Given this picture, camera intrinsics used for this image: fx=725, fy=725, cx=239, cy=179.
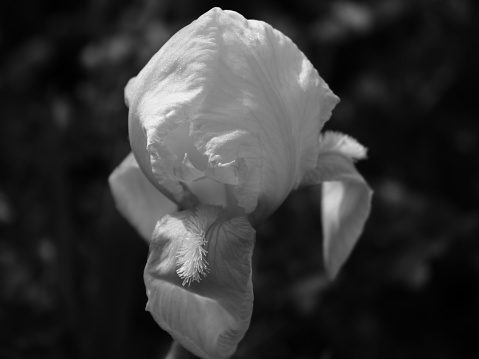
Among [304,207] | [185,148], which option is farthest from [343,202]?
[304,207]

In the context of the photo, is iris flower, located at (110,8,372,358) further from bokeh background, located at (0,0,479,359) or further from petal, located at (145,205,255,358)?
bokeh background, located at (0,0,479,359)

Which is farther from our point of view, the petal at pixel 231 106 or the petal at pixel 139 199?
the petal at pixel 139 199

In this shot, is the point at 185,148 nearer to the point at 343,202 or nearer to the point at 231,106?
the point at 231,106

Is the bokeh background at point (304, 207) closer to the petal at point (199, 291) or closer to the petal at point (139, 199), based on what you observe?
the petal at point (139, 199)

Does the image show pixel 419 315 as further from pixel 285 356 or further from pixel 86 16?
pixel 86 16

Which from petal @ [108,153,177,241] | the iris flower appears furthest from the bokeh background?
the iris flower

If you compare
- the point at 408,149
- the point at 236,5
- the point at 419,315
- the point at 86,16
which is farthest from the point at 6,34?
the point at 419,315

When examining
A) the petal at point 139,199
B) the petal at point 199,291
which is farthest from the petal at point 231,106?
the petal at point 139,199
